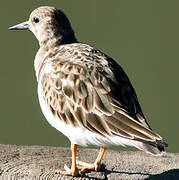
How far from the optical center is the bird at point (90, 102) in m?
6.45

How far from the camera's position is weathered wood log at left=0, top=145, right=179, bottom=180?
7.49 meters

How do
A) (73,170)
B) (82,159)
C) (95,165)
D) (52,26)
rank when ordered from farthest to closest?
(82,159)
(52,26)
(95,165)
(73,170)

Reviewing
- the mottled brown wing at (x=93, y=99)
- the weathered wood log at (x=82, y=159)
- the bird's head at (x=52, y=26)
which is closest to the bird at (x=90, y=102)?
the mottled brown wing at (x=93, y=99)

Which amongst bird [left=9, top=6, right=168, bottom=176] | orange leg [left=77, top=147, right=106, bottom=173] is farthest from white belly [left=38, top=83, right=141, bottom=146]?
orange leg [left=77, top=147, right=106, bottom=173]

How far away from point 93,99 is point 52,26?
6.38 ft

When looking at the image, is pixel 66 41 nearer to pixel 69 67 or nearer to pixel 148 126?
pixel 69 67

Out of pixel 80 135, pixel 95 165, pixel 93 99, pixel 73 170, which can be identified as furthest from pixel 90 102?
pixel 95 165

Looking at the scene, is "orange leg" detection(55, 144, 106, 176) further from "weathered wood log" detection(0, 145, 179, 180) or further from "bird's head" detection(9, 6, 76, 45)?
"bird's head" detection(9, 6, 76, 45)

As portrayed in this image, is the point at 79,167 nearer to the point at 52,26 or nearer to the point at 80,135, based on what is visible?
the point at 80,135

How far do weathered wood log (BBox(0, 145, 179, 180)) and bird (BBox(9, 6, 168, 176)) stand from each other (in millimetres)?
274

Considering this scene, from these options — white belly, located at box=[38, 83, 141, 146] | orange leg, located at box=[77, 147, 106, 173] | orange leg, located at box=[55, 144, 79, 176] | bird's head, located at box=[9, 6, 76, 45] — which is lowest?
orange leg, located at box=[77, 147, 106, 173]

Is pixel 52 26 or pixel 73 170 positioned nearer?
pixel 73 170

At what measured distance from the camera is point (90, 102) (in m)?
6.77

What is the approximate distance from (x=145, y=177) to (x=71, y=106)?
174 cm
